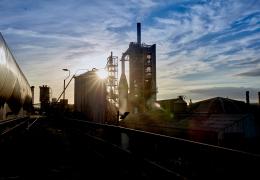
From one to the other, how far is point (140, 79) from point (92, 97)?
36.6 meters

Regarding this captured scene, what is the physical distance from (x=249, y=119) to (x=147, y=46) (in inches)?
1680

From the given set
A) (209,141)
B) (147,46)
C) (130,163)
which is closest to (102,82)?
(209,141)

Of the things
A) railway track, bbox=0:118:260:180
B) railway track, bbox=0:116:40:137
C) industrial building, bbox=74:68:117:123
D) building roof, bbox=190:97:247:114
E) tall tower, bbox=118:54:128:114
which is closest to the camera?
railway track, bbox=0:118:260:180

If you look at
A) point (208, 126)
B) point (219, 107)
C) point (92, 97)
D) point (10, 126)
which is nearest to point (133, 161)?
point (10, 126)

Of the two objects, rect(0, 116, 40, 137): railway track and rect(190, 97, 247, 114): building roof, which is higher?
rect(190, 97, 247, 114): building roof

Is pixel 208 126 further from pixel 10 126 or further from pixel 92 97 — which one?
pixel 10 126

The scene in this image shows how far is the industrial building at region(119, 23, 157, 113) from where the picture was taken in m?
62.7

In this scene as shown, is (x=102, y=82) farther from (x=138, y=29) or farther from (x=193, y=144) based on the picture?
(x=138, y=29)

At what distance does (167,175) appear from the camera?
422 centimetres

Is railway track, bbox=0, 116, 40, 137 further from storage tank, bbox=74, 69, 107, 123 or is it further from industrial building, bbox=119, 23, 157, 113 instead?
industrial building, bbox=119, 23, 157, 113

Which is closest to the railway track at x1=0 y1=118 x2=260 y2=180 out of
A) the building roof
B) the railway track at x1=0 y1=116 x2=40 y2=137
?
the railway track at x1=0 y1=116 x2=40 y2=137

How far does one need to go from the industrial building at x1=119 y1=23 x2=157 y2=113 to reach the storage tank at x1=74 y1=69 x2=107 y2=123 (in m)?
32.1

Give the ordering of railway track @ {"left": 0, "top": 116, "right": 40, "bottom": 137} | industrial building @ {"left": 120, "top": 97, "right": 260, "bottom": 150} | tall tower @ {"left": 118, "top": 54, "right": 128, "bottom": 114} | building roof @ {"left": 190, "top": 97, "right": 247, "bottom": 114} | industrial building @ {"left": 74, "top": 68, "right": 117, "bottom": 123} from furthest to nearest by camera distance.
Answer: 1. tall tower @ {"left": 118, "top": 54, "right": 128, "bottom": 114}
2. building roof @ {"left": 190, "top": 97, "right": 247, "bottom": 114}
3. industrial building @ {"left": 74, "top": 68, "right": 117, "bottom": 123}
4. industrial building @ {"left": 120, "top": 97, "right": 260, "bottom": 150}
5. railway track @ {"left": 0, "top": 116, "right": 40, "bottom": 137}

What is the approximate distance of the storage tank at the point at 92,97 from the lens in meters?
26.9
